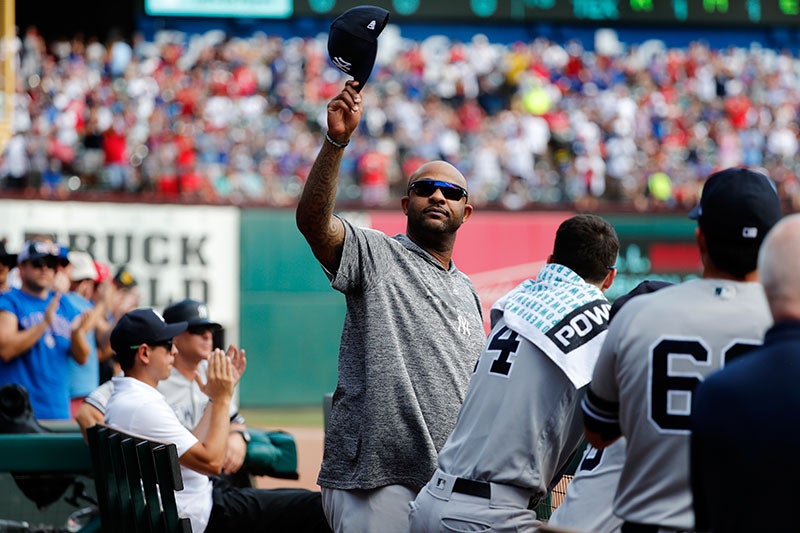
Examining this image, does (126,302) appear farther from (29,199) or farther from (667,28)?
(667,28)

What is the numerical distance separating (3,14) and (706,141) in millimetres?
13509

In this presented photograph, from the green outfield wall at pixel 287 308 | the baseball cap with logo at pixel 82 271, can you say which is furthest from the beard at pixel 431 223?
the green outfield wall at pixel 287 308

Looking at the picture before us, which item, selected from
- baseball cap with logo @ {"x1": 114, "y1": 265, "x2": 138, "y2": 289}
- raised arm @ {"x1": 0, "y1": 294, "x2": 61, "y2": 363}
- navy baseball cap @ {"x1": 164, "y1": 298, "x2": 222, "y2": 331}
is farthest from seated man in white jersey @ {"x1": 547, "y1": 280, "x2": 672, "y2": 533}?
baseball cap with logo @ {"x1": 114, "y1": 265, "x2": 138, "y2": 289}

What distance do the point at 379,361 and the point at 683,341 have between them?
4.76 ft

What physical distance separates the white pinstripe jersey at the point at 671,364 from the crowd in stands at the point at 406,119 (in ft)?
45.5

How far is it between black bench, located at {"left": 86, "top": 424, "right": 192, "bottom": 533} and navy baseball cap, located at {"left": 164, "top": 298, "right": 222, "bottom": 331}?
1.20m

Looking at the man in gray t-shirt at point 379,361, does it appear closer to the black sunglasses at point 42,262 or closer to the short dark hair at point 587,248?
the short dark hair at point 587,248

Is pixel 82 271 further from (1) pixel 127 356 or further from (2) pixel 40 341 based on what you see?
(1) pixel 127 356

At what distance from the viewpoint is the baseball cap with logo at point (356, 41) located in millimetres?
4055

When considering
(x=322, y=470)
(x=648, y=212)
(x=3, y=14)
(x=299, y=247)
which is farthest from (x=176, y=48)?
(x=322, y=470)

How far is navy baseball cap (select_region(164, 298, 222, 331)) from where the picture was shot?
604 centimetres

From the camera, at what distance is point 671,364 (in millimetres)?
2834

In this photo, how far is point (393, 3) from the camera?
89.8 ft

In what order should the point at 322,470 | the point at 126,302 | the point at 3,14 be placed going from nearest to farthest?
the point at 322,470
the point at 126,302
the point at 3,14
